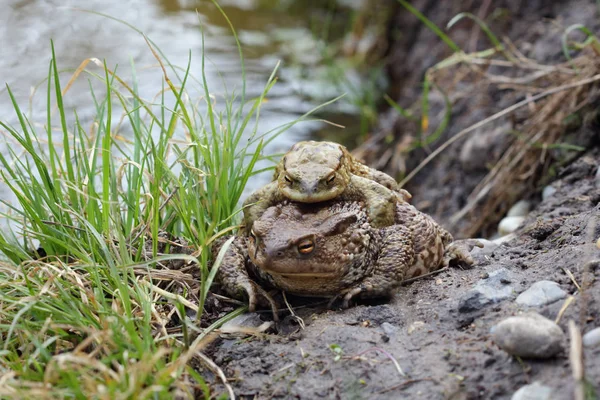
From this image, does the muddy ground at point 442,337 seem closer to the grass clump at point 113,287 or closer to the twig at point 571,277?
the twig at point 571,277

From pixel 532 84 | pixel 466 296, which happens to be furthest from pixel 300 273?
pixel 532 84

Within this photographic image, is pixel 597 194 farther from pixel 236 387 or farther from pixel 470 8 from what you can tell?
pixel 470 8

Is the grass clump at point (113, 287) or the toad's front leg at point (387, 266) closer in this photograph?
the grass clump at point (113, 287)

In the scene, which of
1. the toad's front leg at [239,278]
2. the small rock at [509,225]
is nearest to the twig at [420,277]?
the toad's front leg at [239,278]

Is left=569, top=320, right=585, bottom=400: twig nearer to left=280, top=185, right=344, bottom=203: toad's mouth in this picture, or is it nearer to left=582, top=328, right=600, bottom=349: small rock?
left=582, top=328, right=600, bottom=349: small rock

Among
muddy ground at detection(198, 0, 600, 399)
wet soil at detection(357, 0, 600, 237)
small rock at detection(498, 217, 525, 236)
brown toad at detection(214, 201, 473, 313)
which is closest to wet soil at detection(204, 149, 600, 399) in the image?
muddy ground at detection(198, 0, 600, 399)

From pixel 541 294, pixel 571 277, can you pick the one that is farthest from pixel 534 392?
pixel 571 277

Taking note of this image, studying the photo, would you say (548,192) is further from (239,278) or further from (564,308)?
(239,278)
